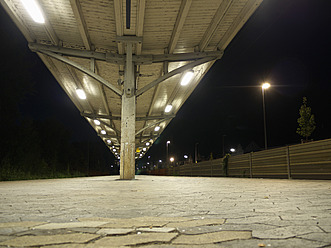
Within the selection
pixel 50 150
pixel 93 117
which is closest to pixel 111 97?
pixel 93 117

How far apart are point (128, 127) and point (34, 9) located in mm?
5508

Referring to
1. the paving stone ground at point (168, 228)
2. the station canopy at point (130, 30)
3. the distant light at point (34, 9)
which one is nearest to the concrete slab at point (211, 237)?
the paving stone ground at point (168, 228)

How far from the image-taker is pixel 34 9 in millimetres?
9625

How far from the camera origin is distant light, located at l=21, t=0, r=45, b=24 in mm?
9250

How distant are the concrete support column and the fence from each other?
23.6 ft

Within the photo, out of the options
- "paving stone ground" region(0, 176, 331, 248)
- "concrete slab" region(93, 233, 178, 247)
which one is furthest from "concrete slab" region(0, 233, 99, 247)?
"concrete slab" region(93, 233, 178, 247)

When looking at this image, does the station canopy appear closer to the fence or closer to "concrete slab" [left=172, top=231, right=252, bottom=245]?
the fence

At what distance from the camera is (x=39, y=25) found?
37.4 feet

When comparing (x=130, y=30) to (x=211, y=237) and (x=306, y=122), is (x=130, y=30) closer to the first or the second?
(x=211, y=237)

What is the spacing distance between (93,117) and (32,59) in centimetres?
853

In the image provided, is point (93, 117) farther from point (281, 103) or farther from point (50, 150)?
point (281, 103)

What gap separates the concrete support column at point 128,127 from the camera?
472 inches

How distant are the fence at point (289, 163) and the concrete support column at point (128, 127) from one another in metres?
7.19

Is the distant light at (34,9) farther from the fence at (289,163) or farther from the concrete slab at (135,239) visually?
the fence at (289,163)
